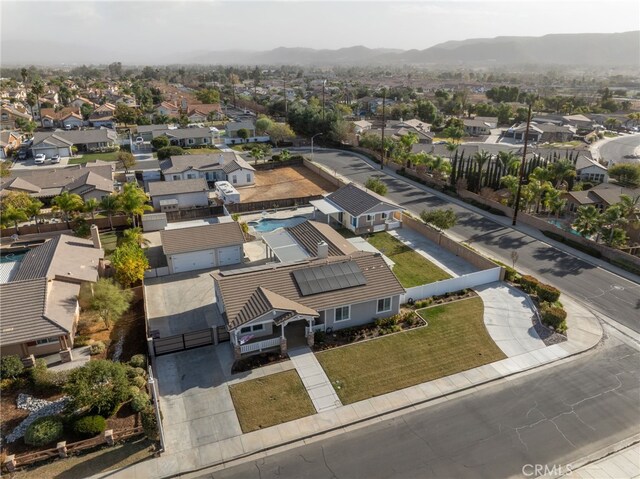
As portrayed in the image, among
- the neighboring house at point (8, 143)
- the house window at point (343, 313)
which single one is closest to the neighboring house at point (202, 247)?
the house window at point (343, 313)

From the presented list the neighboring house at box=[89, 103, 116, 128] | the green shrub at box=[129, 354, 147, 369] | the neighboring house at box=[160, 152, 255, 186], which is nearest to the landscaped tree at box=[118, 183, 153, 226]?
the neighboring house at box=[160, 152, 255, 186]

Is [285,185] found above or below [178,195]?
below

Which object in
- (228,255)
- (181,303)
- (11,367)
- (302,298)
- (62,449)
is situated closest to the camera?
(62,449)

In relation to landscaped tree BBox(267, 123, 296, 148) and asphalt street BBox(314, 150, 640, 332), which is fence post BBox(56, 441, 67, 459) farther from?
landscaped tree BBox(267, 123, 296, 148)

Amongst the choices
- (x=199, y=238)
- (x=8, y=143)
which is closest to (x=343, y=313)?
(x=199, y=238)

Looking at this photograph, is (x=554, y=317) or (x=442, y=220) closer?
(x=554, y=317)

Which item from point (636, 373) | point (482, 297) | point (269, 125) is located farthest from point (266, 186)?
point (636, 373)

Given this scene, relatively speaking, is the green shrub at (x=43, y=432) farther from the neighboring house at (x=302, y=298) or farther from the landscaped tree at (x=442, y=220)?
the landscaped tree at (x=442, y=220)

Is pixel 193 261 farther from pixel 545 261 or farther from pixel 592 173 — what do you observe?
pixel 592 173
